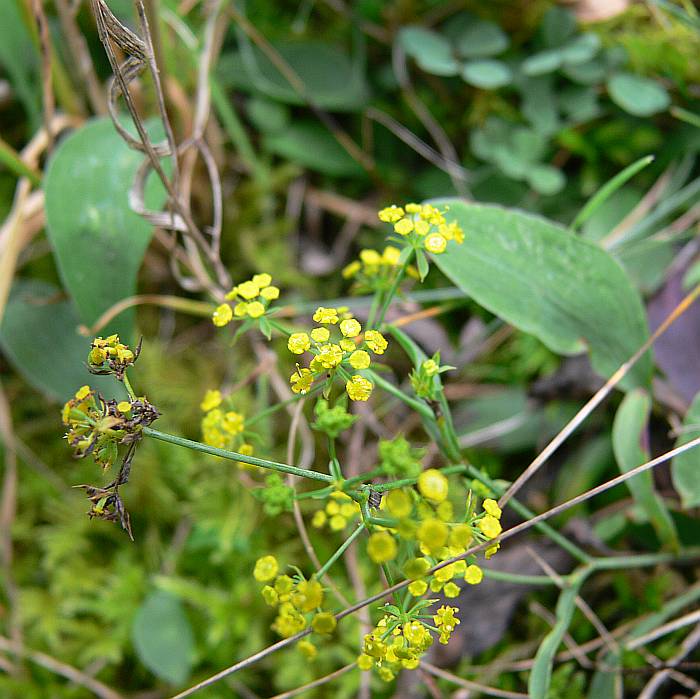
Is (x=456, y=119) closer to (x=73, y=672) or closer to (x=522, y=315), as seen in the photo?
(x=522, y=315)

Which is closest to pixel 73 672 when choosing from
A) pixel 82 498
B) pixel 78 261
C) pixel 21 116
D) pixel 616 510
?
pixel 82 498

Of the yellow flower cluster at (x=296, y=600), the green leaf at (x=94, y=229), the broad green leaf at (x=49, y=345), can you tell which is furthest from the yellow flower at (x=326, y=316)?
the broad green leaf at (x=49, y=345)

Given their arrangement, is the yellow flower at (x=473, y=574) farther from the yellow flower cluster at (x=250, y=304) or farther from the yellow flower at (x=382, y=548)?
the yellow flower cluster at (x=250, y=304)

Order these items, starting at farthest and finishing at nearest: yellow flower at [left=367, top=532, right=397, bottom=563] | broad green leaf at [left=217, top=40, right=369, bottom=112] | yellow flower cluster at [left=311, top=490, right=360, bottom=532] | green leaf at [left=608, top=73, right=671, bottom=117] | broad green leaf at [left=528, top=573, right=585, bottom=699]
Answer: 1. broad green leaf at [left=217, top=40, right=369, bottom=112]
2. green leaf at [left=608, top=73, right=671, bottom=117]
3. broad green leaf at [left=528, top=573, right=585, bottom=699]
4. yellow flower cluster at [left=311, top=490, right=360, bottom=532]
5. yellow flower at [left=367, top=532, right=397, bottom=563]

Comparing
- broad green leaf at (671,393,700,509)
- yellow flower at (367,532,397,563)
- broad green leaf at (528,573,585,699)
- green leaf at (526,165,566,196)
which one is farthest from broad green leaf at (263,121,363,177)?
yellow flower at (367,532,397,563)

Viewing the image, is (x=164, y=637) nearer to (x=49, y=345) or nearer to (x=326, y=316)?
(x=49, y=345)

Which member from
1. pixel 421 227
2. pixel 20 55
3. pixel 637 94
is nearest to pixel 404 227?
pixel 421 227

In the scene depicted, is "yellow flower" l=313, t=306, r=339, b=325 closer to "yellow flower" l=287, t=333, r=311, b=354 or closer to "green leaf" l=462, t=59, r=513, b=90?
"yellow flower" l=287, t=333, r=311, b=354

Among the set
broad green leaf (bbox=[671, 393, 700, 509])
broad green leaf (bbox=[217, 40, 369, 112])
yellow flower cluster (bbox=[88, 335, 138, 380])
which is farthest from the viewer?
broad green leaf (bbox=[217, 40, 369, 112])
